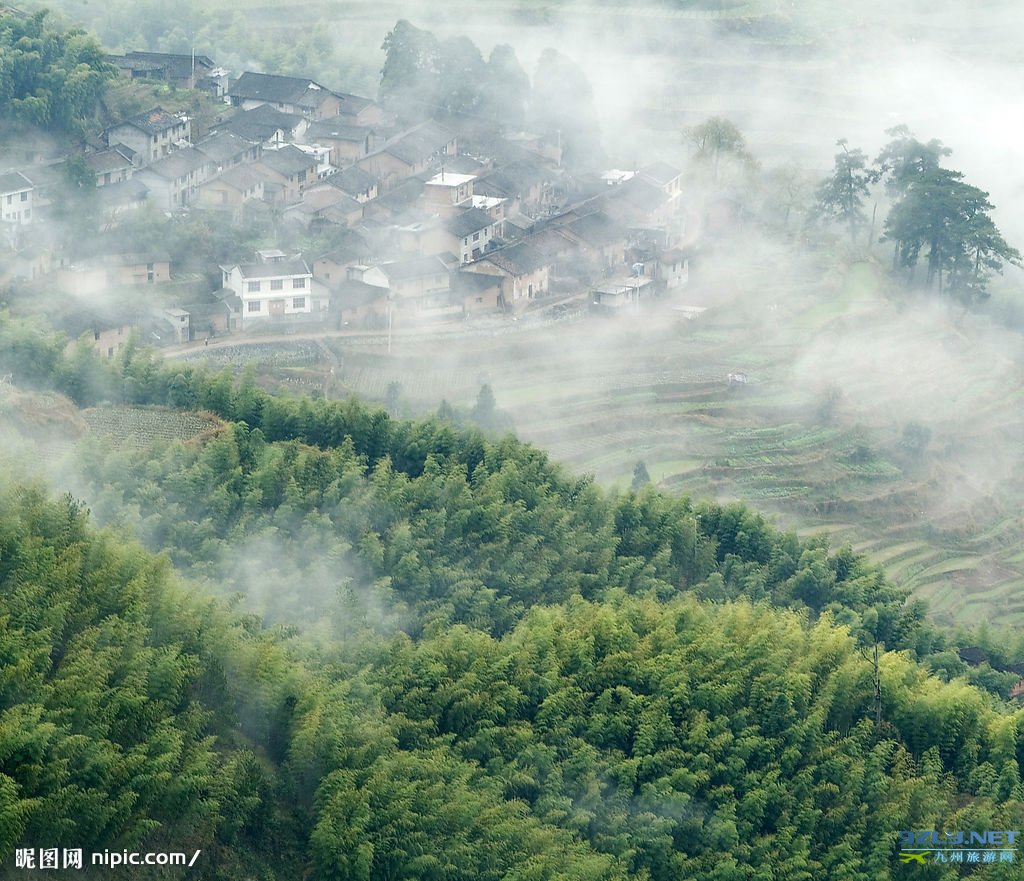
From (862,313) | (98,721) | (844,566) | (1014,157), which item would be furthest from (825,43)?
(98,721)

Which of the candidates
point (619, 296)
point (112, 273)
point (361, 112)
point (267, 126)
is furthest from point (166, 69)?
point (619, 296)

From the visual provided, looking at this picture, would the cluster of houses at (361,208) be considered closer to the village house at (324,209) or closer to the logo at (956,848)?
the village house at (324,209)

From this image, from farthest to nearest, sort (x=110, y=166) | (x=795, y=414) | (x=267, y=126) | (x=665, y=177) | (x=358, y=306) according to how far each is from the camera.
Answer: (x=665, y=177) < (x=267, y=126) < (x=110, y=166) < (x=358, y=306) < (x=795, y=414)

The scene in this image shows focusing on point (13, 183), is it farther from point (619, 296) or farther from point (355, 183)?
point (619, 296)

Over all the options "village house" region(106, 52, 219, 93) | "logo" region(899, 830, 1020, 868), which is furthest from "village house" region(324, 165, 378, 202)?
"logo" region(899, 830, 1020, 868)

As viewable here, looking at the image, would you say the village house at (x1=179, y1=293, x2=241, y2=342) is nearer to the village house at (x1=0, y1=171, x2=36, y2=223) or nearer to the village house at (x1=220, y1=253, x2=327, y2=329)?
the village house at (x1=220, y1=253, x2=327, y2=329)

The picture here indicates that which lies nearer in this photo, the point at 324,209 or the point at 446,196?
the point at 324,209
